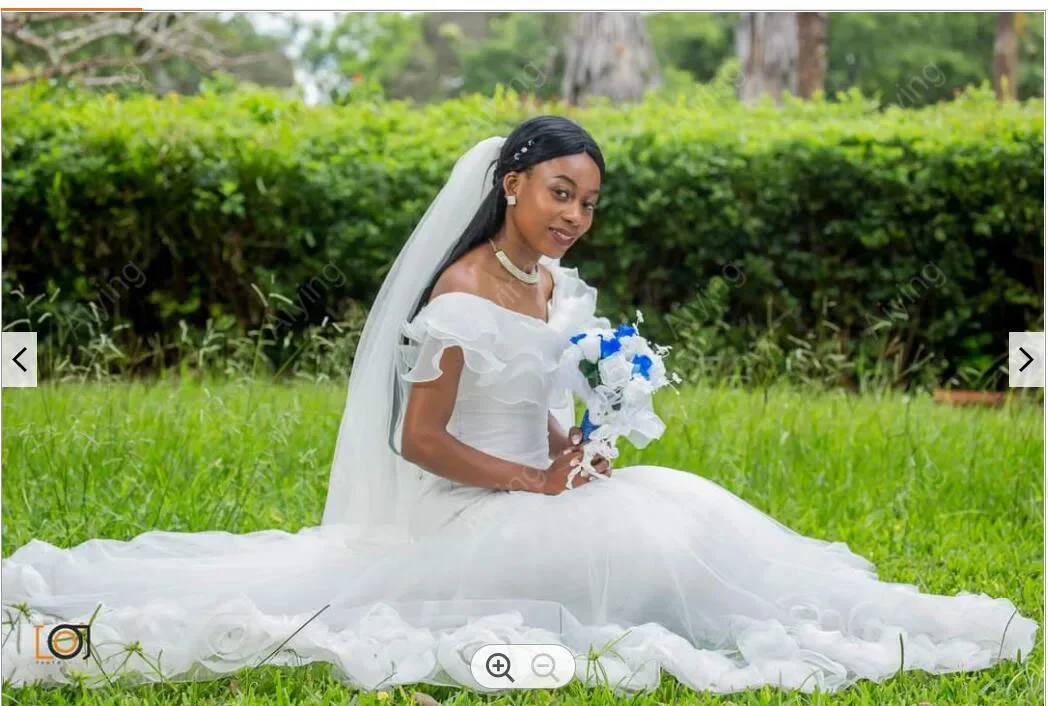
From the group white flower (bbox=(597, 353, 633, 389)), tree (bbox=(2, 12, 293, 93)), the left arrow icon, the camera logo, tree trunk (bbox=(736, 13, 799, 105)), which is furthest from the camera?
tree trunk (bbox=(736, 13, 799, 105))

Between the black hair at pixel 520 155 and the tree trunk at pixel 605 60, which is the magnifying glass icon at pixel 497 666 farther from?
the tree trunk at pixel 605 60

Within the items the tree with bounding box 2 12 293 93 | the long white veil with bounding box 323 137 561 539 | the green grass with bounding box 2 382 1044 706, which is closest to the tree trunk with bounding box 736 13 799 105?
the tree with bounding box 2 12 293 93

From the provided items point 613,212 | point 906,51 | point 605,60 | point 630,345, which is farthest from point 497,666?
point 906,51

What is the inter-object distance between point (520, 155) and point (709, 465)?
203 centimetres

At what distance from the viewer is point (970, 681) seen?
2793mm

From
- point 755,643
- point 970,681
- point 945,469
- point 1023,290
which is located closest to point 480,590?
point 755,643

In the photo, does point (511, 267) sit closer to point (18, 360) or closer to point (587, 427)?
point (587, 427)

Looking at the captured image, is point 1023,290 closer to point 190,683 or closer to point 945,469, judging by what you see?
point 945,469

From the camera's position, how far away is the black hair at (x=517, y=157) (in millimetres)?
2908

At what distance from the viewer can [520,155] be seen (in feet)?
→ 9.66

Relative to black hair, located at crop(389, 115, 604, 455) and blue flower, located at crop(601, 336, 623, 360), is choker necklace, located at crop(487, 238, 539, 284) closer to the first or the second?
black hair, located at crop(389, 115, 604, 455)

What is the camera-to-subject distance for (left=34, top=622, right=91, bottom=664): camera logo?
8.82 feet

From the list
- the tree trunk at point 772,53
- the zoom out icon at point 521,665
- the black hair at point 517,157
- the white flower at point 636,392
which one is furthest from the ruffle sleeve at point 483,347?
the tree trunk at point 772,53

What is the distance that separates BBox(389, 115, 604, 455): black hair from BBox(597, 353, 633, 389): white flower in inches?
16.9
